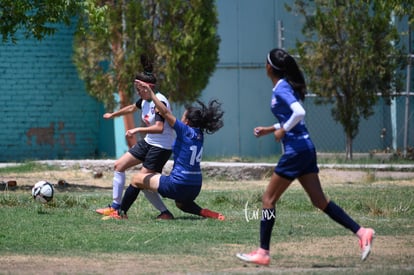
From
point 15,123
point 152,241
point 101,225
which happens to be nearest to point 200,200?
point 101,225

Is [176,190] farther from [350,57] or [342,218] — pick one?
[350,57]

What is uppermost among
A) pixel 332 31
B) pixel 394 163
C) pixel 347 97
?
pixel 332 31

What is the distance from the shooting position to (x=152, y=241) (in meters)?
9.61

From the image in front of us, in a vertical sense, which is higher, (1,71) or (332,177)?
(1,71)

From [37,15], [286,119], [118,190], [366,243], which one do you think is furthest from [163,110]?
[37,15]

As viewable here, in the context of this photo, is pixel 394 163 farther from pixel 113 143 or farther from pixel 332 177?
pixel 113 143

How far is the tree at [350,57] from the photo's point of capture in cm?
2106

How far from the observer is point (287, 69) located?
8359 mm

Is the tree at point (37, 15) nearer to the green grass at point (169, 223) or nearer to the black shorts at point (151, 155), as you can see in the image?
the green grass at point (169, 223)

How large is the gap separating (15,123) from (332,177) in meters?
8.15

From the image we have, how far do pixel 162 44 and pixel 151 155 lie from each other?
30.5 ft

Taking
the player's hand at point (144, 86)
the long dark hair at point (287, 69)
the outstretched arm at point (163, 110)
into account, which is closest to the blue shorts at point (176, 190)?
the outstretched arm at point (163, 110)

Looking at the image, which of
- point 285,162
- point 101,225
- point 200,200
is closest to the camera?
point 285,162

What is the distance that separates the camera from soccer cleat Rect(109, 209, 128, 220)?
11570mm
